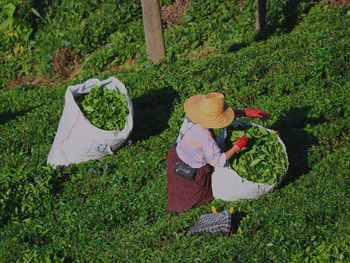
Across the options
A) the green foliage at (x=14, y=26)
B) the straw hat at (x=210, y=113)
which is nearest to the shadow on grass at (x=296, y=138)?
the straw hat at (x=210, y=113)

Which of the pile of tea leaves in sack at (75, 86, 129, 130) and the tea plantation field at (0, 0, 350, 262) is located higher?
the pile of tea leaves in sack at (75, 86, 129, 130)

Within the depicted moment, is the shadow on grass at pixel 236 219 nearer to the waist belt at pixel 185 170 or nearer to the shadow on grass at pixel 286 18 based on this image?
the waist belt at pixel 185 170

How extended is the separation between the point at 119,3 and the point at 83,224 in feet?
18.8

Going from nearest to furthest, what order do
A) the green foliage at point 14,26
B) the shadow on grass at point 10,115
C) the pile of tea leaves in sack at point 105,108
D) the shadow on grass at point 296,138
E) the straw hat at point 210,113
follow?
the straw hat at point 210,113
the shadow on grass at point 296,138
the pile of tea leaves in sack at point 105,108
the shadow on grass at point 10,115
the green foliage at point 14,26

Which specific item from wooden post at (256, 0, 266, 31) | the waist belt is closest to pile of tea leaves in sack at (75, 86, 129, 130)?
the waist belt

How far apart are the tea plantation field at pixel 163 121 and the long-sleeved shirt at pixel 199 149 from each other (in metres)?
0.65

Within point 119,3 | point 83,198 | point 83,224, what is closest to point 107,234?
point 83,224

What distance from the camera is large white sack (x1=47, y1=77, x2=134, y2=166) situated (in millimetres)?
5484

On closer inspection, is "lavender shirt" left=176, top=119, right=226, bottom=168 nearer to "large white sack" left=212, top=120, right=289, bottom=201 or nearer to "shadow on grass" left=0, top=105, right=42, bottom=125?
"large white sack" left=212, top=120, right=289, bottom=201

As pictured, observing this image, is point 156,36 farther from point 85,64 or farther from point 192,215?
point 192,215

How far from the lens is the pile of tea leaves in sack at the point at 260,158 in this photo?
4.79m

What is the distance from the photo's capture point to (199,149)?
176 inches

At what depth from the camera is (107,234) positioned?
15.7 feet

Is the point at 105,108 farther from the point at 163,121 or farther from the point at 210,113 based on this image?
the point at 210,113
